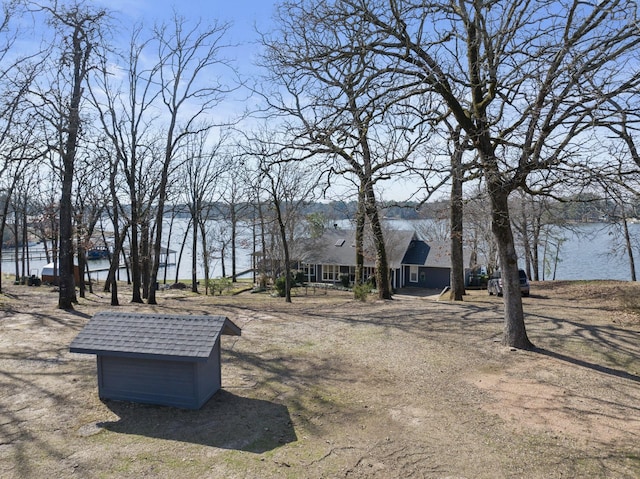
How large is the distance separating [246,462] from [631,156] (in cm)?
852

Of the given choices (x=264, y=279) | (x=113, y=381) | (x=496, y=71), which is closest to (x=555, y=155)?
(x=496, y=71)

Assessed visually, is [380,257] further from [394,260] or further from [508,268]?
[394,260]

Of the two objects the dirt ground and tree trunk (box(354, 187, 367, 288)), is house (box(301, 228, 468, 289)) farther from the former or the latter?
the dirt ground

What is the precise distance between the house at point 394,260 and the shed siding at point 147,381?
31.1m

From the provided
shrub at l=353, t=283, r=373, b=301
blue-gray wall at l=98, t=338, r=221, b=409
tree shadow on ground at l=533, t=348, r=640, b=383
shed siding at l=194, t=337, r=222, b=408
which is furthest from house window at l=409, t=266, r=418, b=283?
blue-gray wall at l=98, t=338, r=221, b=409

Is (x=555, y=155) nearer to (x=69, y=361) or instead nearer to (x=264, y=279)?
(x=69, y=361)

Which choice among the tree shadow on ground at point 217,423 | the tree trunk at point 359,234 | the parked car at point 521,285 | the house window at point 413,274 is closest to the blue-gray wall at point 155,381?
the tree shadow on ground at point 217,423

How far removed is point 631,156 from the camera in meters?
8.52

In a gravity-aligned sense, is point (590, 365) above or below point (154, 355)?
below

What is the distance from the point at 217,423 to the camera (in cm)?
655

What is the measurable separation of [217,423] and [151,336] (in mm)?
1699

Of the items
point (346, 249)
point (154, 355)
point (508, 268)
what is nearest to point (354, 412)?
point (154, 355)

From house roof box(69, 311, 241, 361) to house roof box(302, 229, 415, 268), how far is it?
31.9 metres

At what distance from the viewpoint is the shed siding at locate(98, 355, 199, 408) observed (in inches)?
277
